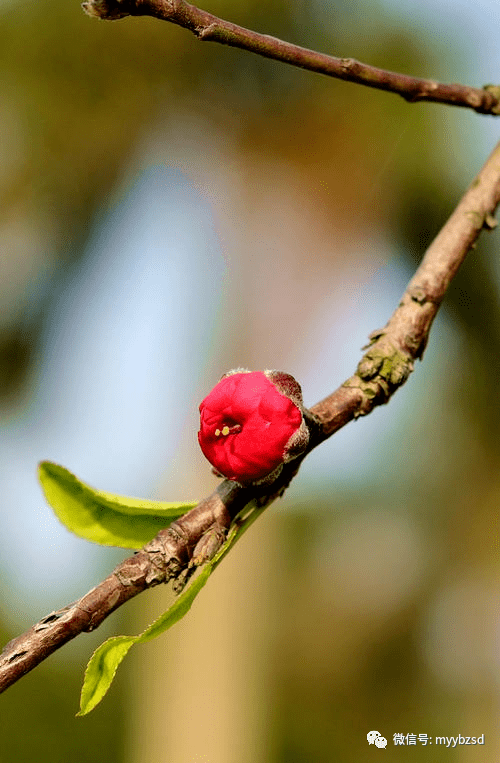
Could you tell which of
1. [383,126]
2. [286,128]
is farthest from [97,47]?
[383,126]

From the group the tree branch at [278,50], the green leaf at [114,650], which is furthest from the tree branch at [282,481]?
the tree branch at [278,50]

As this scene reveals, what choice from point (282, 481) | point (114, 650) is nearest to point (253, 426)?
point (282, 481)

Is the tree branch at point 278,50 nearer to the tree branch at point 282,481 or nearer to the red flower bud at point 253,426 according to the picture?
the tree branch at point 282,481

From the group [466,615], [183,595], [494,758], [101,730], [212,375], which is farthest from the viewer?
[101,730]

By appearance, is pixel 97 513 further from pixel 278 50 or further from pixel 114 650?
pixel 278 50

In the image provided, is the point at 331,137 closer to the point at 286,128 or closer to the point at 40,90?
the point at 286,128
